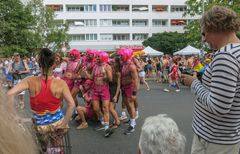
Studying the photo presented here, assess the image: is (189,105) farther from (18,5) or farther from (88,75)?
(18,5)

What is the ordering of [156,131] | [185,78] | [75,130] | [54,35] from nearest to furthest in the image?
[156,131] < [185,78] < [75,130] < [54,35]

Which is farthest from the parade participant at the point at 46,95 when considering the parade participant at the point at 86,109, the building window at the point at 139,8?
the building window at the point at 139,8

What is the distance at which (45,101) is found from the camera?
3861 millimetres

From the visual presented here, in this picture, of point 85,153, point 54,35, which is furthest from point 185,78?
point 54,35

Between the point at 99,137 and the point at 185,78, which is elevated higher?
the point at 185,78

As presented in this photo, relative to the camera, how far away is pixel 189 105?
10992 millimetres

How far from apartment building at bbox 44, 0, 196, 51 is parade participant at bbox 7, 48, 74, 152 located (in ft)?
209

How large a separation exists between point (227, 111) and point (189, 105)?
892cm

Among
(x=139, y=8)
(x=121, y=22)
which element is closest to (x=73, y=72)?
(x=121, y=22)

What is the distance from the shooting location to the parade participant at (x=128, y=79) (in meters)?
7.83

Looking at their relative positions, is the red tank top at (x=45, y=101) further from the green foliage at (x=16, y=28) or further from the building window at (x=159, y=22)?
the building window at (x=159, y=22)

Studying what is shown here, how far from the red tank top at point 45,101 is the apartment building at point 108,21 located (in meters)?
63.9

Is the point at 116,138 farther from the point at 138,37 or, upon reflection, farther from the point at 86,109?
the point at 138,37

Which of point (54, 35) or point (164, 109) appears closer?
point (164, 109)
